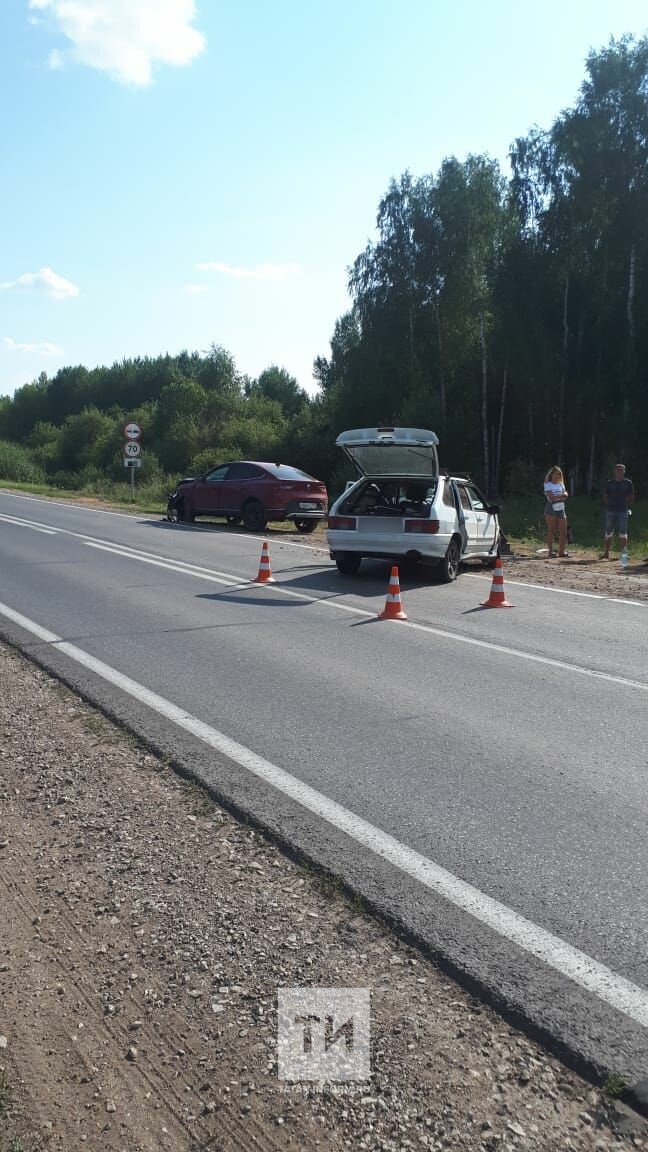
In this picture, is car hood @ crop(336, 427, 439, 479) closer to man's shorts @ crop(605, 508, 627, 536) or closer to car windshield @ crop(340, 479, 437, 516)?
car windshield @ crop(340, 479, 437, 516)

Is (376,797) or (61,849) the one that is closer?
(61,849)

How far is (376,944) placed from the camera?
130 inches

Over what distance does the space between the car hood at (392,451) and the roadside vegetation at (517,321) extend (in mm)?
11172

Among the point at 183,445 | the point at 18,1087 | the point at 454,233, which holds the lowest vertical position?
the point at 18,1087

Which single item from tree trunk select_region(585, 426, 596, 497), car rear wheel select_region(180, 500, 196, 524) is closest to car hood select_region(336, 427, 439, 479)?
car rear wheel select_region(180, 500, 196, 524)

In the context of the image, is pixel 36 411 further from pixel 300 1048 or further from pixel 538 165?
pixel 300 1048

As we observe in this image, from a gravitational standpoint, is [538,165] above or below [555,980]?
above

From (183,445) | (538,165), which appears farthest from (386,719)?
(183,445)

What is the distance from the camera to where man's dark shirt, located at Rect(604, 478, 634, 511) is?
56.6 feet

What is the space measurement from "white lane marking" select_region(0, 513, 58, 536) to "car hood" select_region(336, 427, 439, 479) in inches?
352

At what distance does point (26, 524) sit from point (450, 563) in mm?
12798

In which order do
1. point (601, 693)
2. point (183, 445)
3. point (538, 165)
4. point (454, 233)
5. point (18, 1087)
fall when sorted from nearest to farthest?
point (18, 1087)
point (601, 693)
point (538, 165)
point (454, 233)
point (183, 445)

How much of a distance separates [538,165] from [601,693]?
35.4 metres

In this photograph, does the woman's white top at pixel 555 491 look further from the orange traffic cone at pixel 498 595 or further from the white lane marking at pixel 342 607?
the white lane marking at pixel 342 607
